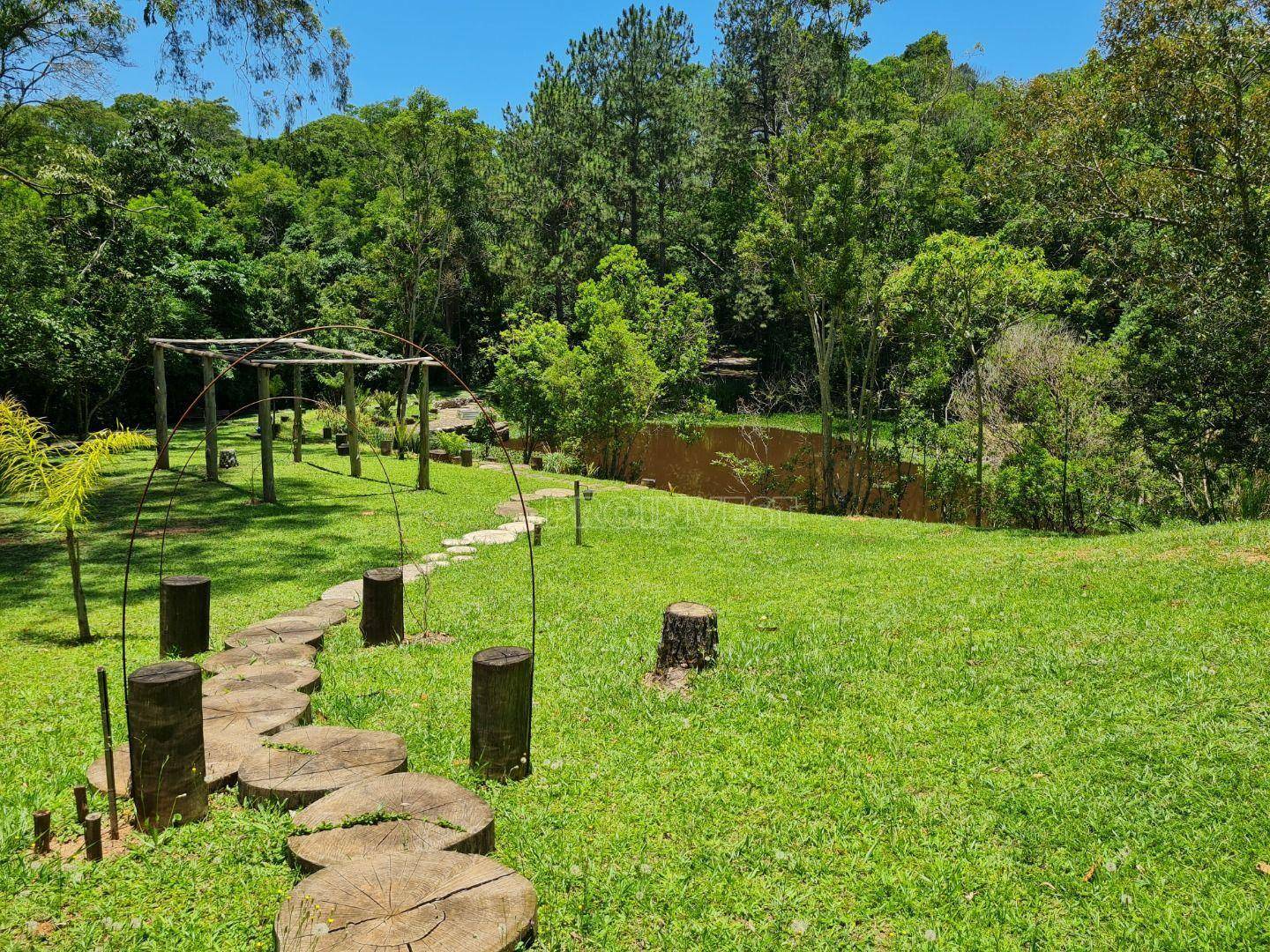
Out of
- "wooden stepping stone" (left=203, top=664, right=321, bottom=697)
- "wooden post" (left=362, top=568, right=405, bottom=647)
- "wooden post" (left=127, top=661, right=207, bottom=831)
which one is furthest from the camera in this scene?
"wooden post" (left=362, top=568, right=405, bottom=647)

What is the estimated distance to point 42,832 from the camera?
3.26 metres

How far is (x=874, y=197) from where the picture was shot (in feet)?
59.1

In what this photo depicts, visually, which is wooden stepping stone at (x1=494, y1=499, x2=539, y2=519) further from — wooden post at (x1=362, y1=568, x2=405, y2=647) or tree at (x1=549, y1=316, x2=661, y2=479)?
wooden post at (x1=362, y1=568, x2=405, y2=647)

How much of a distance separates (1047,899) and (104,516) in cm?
1361

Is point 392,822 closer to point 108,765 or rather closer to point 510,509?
point 108,765

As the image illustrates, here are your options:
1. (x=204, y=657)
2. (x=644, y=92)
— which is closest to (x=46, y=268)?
(x=204, y=657)

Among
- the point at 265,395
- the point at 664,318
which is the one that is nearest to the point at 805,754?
the point at 265,395

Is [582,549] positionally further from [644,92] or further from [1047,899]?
[644,92]

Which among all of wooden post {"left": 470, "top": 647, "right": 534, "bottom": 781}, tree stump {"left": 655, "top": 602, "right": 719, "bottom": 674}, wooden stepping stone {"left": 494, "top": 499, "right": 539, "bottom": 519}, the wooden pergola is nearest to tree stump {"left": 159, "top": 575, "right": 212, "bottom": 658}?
wooden post {"left": 470, "top": 647, "right": 534, "bottom": 781}

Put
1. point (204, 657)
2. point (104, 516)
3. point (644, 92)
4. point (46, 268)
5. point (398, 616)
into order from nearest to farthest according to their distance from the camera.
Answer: point (204, 657) < point (398, 616) < point (104, 516) < point (46, 268) < point (644, 92)

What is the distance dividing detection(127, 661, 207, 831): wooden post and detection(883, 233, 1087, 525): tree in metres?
15.2

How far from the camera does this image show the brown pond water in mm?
19673

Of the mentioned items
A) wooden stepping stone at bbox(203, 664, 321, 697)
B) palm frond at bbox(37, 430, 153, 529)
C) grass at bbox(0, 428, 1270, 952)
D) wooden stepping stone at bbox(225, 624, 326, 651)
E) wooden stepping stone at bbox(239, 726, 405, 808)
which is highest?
palm frond at bbox(37, 430, 153, 529)

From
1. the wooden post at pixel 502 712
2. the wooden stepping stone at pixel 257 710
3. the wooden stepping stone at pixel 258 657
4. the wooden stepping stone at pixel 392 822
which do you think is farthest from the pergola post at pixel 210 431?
the wooden stepping stone at pixel 392 822
